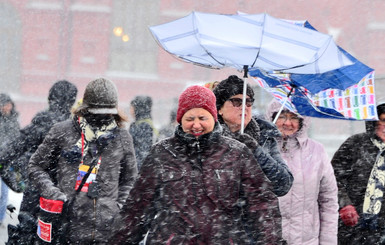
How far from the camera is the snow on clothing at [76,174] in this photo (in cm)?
322

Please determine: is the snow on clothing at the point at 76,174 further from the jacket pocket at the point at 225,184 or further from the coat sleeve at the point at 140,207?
the jacket pocket at the point at 225,184

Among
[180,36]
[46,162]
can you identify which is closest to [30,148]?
[46,162]

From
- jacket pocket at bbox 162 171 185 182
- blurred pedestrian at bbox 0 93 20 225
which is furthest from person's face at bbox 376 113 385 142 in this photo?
blurred pedestrian at bbox 0 93 20 225

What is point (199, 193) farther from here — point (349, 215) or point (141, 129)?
point (141, 129)

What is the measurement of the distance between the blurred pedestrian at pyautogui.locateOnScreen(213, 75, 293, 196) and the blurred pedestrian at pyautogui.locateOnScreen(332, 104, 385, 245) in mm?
1331

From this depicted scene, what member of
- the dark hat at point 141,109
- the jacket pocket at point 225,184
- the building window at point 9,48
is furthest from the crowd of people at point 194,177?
the building window at point 9,48

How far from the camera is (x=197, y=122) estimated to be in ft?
8.36

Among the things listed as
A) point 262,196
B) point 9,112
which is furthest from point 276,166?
point 9,112

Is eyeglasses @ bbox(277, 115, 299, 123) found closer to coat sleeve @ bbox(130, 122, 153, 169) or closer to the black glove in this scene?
the black glove

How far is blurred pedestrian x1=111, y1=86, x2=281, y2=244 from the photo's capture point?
244cm

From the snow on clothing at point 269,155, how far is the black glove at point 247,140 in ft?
0.04

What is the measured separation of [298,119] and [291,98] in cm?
13

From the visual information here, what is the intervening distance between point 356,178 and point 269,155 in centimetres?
156

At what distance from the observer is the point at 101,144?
10.8 feet
